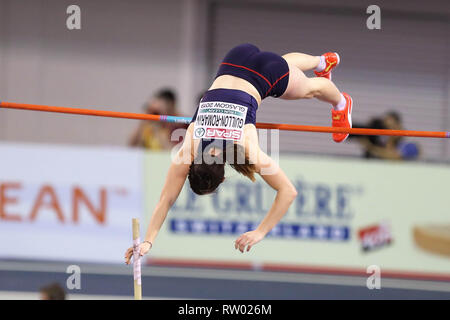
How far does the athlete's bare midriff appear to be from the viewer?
254 inches

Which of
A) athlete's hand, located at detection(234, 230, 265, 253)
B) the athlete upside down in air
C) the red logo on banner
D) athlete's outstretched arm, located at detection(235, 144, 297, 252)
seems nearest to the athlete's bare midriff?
the athlete upside down in air

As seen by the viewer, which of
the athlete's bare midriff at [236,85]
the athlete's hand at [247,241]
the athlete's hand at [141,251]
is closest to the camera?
the athlete's hand at [247,241]

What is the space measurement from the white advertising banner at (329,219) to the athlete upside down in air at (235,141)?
3.57m

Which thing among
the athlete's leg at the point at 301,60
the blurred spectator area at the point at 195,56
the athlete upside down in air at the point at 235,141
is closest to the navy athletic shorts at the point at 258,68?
the athlete upside down in air at the point at 235,141

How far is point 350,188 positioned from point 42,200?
11.4 ft

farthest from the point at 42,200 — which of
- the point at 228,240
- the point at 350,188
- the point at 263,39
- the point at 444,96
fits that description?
the point at 444,96

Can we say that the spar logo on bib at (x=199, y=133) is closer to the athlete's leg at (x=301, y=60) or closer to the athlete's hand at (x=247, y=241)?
the athlete's hand at (x=247, y=241)

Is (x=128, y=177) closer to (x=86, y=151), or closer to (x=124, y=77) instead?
(x=86, y=151)

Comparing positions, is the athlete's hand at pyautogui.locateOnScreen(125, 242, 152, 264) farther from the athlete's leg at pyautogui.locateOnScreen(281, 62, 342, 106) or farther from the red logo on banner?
the red logo on banner

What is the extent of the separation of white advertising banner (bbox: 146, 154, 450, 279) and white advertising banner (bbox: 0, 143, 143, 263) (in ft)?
1.13

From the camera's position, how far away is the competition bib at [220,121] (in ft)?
20.2

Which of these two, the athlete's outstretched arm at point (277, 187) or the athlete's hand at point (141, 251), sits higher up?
the athlete's outstretched arm at point (277, 187)

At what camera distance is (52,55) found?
539 inches

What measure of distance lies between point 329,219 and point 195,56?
4458mm
